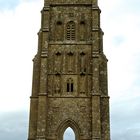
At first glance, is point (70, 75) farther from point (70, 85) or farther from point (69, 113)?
point (69, 113)

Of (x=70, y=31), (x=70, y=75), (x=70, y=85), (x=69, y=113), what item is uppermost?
(x=70, y=31)

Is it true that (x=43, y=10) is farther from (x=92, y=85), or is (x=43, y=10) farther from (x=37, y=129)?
(x=37, y=129)

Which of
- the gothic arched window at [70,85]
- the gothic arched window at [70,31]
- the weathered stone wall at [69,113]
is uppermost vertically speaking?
the gothic arched window at [70,31]

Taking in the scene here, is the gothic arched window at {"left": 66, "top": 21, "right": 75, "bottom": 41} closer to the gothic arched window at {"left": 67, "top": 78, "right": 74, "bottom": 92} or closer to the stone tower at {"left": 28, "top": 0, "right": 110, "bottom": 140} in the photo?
the stone tower at {"left": 28, "top": 0, "right": 110, "bottom": 140}

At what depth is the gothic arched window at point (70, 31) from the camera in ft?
184

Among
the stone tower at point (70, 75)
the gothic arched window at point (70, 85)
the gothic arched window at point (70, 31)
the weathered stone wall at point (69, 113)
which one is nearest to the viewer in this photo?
the weathered stone wall at point (69, 113)

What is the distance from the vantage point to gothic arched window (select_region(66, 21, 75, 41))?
56.2m

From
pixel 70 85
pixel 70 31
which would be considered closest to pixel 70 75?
pixel 70 85

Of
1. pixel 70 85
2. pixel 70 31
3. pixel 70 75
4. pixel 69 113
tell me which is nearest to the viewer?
pixel 69 113

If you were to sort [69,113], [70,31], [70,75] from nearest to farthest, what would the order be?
[69,113] < [70,75] < [70,31]

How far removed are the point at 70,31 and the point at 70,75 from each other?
601 cm

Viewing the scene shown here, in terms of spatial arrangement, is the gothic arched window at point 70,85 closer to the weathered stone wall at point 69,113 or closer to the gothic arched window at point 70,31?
the weathered stone wall at point 69,113

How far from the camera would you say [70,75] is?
54.0m

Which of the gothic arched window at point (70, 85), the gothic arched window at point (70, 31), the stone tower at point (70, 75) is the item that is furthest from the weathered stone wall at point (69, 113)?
the gothic arched window at point (70, 31)
